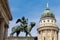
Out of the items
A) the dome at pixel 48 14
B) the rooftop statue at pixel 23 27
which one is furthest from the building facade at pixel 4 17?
the dome at pixel 48 14

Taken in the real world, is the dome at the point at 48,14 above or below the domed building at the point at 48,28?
above

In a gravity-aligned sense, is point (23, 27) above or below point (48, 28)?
above

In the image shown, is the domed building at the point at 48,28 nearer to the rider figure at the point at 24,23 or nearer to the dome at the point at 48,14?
the dome at the point at 48,14

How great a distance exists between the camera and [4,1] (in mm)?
35031

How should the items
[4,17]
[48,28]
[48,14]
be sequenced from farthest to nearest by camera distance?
[48,14] < [48,28] < [4,17]

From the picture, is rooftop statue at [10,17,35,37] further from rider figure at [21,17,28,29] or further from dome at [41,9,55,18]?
dome at [41,9,55,18]

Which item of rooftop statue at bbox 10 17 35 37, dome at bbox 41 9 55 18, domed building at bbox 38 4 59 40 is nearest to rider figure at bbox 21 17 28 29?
rooftop statue at bbox 10 17 35 37

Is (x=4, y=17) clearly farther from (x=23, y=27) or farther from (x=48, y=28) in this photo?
(x=48, y=28)

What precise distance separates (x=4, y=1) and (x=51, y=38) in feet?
249

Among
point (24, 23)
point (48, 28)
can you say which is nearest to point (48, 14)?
point (48, 28)

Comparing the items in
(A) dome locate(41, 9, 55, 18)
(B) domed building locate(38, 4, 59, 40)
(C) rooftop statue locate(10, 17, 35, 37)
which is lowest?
(B) domed building locate(38, 4, 59, 40)

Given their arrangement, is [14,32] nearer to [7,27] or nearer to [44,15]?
[7,27]

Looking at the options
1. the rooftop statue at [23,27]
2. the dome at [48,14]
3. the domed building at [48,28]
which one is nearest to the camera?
the rooftop statue at [23,27]

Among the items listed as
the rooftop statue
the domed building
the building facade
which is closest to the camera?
the building facade
